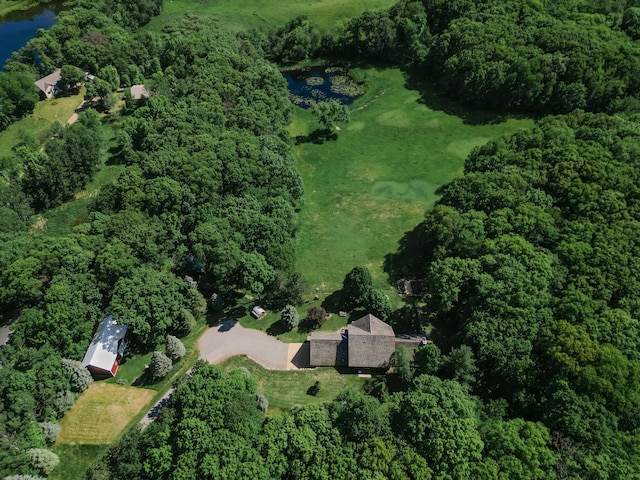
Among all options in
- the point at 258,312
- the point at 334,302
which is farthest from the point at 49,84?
the point at 334,302

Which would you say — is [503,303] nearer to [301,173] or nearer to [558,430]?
[558,430]

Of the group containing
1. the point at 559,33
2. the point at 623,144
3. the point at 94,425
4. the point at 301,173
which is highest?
the point at 559,33

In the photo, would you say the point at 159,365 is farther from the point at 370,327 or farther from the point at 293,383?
the point at 370,327

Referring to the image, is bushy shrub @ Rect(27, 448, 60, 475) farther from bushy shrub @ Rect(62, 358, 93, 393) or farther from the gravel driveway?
the gravel driveway

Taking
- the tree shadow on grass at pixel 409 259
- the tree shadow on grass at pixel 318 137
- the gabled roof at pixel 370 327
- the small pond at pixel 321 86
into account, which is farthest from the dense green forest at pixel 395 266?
the small pond at pixel 321 86

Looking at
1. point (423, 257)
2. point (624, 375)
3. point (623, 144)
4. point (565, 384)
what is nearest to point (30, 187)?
point (423, 257)
